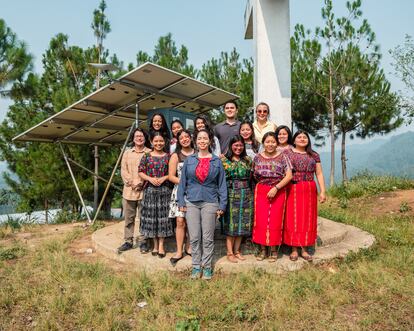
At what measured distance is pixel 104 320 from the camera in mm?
2709

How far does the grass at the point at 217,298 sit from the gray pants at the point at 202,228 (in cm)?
24

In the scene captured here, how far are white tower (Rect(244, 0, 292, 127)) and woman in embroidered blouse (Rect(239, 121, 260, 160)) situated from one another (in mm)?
1608

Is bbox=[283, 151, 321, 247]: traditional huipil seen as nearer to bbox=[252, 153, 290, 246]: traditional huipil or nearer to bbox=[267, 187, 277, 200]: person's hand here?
bbox=[252, 153, 290, 246]: traditional huipil

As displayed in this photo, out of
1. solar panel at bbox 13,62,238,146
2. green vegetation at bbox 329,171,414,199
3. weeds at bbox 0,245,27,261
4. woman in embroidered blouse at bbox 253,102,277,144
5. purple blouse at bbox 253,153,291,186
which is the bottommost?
weeds at bbox 0,245,27,261

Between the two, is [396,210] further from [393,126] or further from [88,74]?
[88,74]

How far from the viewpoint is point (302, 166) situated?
3.82m

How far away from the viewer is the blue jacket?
11.6ft

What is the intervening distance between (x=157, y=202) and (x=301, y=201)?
1611mm

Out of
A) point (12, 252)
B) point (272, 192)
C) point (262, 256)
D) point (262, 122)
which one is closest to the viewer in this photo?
point (272, 192)

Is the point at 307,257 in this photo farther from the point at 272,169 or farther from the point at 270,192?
the point at 272,169

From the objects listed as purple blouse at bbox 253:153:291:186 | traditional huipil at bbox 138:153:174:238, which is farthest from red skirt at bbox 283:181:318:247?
traditional huipil at bbox 138:153:174:238

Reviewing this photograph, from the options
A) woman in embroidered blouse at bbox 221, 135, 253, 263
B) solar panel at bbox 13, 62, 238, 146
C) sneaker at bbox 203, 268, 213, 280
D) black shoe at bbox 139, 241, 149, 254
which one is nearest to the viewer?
sneaker at bbox 203, 268, 213, 280

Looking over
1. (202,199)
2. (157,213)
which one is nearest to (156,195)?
(157,213)

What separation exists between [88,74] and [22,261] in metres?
8.45
